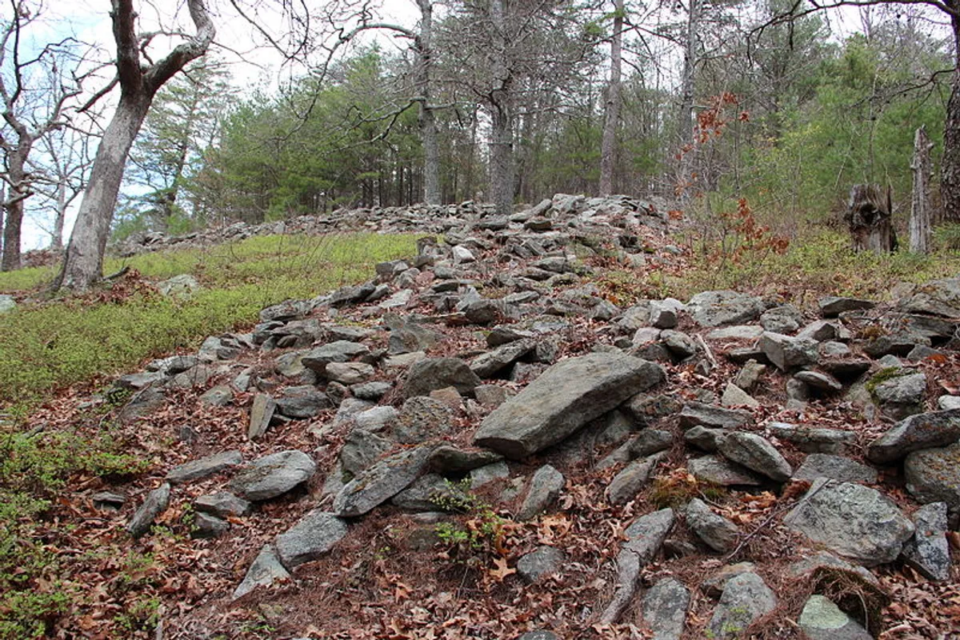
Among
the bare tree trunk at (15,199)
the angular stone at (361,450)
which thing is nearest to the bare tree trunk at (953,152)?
the angular stone at (361,450)

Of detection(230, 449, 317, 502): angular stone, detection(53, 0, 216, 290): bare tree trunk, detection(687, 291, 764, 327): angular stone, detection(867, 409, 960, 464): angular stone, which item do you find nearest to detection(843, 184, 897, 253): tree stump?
detection(687, 291, 764, 327): angular stone

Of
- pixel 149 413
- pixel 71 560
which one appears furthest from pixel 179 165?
pixel 71 560

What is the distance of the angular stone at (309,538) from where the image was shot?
9.18ft

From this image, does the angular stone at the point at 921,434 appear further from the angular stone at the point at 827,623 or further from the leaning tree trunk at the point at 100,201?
the leaning tree trunk at the point at 100,201

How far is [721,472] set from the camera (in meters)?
2.86

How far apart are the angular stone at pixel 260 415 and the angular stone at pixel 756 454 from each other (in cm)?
286

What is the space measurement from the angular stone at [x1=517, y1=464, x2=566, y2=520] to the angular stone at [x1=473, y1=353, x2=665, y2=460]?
0.16m

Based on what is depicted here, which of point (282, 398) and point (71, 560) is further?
point (282, 398)

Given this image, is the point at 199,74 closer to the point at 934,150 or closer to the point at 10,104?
the point at 10,104

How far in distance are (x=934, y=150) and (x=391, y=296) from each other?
861 centimetres

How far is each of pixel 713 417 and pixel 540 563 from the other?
1221mm

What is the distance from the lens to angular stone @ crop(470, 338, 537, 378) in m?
4.21

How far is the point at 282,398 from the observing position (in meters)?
4.32

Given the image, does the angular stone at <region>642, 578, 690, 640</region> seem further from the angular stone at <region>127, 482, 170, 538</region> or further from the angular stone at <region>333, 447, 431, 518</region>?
the angular stone at <region>127, 482, 170, 538</region>
